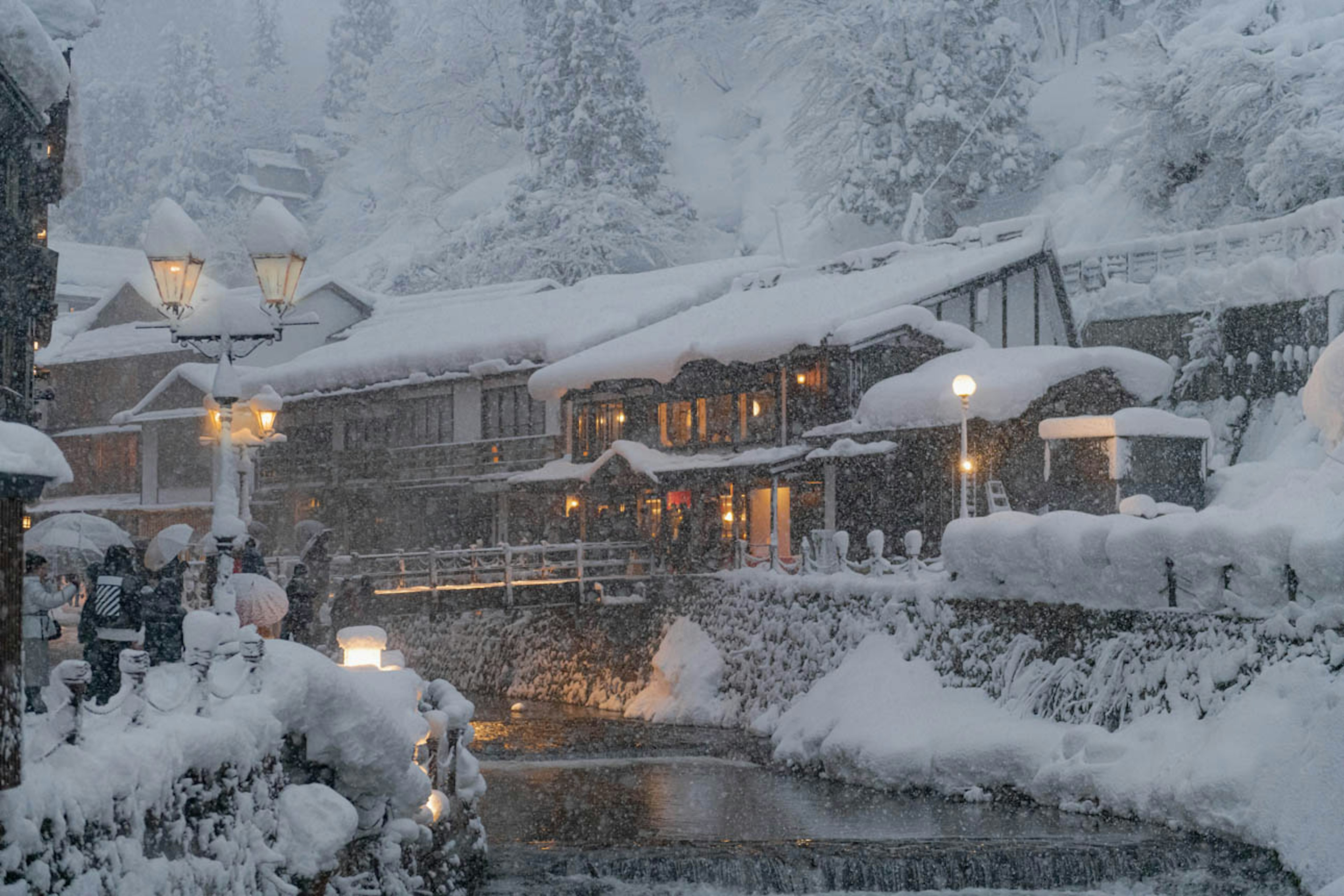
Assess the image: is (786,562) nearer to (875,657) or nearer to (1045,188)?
(875,657)

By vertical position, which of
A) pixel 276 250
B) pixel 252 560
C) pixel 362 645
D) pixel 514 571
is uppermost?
pixel 276 250

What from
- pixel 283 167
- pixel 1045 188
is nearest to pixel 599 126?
pixel 1045 188

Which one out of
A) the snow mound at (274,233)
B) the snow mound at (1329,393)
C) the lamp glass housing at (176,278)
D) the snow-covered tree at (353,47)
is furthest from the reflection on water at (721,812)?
the snow-covered tree at (353,47)

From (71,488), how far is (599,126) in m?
24.2

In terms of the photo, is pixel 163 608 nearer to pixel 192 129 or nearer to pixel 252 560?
pixel 252 560

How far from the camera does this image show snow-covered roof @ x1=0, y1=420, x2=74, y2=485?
643 centimetres

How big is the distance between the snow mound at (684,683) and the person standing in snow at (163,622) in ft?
51.9

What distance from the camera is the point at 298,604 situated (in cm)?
1625

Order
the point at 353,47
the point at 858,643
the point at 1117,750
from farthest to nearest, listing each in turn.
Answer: the point at 353,47 < the point at 858,643 < the point at 1117,750

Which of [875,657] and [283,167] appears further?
[283,167]

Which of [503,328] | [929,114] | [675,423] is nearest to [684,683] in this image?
[675,423]

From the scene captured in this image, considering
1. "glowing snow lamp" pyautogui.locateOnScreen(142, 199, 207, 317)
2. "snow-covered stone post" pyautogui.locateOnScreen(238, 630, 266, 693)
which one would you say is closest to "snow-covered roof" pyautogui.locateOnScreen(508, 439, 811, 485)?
"glowing snow lamp" pyautogui.locateOnScreen(142, 199, 207, 317)

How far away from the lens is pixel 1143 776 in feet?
54.5

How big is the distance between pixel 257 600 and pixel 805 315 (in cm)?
1963
